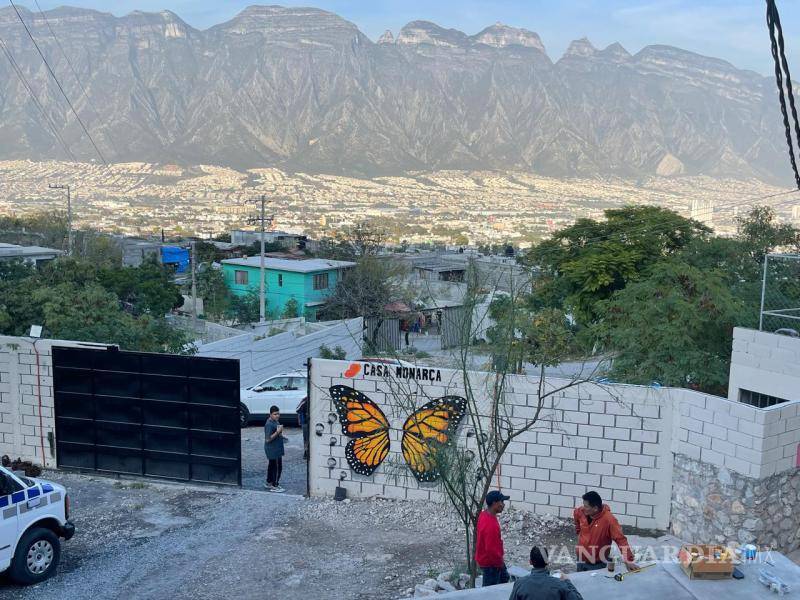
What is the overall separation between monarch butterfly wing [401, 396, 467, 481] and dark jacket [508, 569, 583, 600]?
4946 mm

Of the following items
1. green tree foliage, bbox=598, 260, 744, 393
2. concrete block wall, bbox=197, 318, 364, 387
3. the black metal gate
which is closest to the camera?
the black metal gate

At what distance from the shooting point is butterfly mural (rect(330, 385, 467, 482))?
11.2 metres

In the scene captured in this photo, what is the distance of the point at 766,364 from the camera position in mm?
12594

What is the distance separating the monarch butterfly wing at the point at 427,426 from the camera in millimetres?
11203

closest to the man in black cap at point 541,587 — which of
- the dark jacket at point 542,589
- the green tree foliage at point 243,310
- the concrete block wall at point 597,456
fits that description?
the dark jacket at point 542,589

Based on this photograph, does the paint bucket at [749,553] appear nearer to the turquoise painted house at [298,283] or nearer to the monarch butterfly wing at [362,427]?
the monarch butterfly wing at [362,427]

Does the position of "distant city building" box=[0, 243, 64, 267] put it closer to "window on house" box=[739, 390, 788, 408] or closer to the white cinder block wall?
the white cinder block wall

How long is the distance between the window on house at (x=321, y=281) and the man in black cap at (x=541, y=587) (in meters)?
44.2

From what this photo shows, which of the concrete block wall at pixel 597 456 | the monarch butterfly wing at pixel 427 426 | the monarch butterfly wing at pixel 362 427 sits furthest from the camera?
the monarch butterfly wing at pixel 362 427

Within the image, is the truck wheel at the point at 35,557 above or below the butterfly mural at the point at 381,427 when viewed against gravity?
below

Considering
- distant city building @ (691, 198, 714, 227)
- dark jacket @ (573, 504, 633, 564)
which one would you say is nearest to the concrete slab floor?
dark jacket @ (573, 504, 633, 564)

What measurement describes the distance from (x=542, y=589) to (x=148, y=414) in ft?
27.7

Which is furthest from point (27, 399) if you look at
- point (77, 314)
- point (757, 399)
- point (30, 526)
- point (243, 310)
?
point (243, 310)

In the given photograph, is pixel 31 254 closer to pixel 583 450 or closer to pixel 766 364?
pixel 583 450
